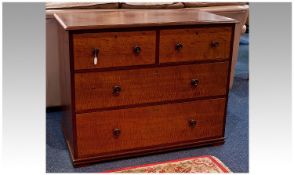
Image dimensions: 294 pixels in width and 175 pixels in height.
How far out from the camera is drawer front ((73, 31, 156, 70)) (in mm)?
2154

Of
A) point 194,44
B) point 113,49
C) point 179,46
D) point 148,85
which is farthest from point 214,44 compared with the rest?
point 113,49

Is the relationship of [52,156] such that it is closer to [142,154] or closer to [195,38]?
[142,154]

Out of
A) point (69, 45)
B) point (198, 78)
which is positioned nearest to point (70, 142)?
point (69, 45)

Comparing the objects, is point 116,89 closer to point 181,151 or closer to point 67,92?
point 67,92

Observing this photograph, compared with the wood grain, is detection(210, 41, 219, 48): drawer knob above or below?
above

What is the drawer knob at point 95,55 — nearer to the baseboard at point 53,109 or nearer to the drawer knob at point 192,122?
the drawer knob at point 192,122

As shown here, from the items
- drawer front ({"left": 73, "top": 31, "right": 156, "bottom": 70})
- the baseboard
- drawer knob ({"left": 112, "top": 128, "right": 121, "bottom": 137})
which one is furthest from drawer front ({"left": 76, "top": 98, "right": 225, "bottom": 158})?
the baseboard

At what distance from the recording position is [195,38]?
2.38 metres

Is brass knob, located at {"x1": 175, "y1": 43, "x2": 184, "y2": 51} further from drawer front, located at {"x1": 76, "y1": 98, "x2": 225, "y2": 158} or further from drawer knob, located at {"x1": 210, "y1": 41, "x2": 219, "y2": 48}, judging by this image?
drawer front, located at {"x1": 76, "y1": 98, "x2": 225, "y2": 158}

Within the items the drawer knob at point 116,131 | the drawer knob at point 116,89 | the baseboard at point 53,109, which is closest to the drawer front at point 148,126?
the drawer knob at point 116,131

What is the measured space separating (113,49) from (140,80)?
10.5 inches

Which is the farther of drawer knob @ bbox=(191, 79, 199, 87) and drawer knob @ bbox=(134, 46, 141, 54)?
drawer knob @ bbox=(191, 79, 199, 87)

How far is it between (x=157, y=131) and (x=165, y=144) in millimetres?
122

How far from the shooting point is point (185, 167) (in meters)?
2.44
